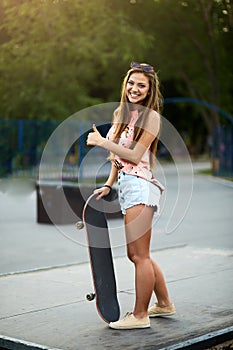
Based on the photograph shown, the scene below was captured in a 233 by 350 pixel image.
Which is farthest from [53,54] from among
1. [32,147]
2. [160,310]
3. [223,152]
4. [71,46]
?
[160,310]

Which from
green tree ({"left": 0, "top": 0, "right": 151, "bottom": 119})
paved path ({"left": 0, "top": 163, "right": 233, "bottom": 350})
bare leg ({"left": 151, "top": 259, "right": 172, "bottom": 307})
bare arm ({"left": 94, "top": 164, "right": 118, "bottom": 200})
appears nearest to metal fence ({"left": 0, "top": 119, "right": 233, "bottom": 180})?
green tree ({"left": 0, "top": 0, "right": 151, "bottom": 119})

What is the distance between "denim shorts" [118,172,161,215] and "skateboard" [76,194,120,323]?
0.65ft

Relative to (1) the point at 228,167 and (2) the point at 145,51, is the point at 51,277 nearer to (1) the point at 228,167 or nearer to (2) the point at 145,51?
(1) the point at 228,167

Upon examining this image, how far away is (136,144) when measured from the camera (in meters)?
5.39

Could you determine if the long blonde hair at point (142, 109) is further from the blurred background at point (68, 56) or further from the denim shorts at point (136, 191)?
the blurred background at point (68, 56)

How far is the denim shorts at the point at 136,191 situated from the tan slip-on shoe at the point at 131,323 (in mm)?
748

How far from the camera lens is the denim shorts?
5422mm

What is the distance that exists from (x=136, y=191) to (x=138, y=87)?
0.71 metres

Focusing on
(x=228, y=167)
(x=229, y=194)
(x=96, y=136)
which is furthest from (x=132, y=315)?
(x=228, y=167)

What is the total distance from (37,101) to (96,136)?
24.9 metres

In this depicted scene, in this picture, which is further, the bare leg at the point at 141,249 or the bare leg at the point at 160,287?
the bare leg at the point at 160,287

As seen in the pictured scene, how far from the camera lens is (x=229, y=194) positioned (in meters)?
19.6

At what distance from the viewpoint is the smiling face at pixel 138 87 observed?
5516mm

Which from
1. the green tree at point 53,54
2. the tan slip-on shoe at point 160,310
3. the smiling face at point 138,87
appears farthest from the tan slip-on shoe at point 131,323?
the green tree at point 53,54
